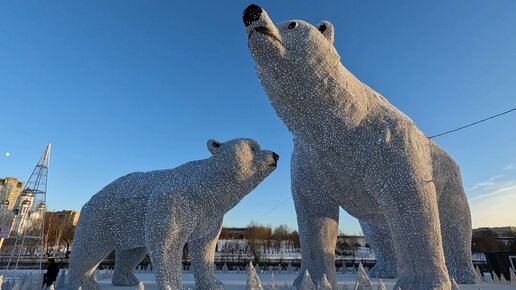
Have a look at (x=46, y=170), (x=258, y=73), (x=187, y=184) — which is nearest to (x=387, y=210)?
(x=258, y=73)

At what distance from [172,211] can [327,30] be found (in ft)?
8.58

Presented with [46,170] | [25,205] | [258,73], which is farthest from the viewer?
[25,205]

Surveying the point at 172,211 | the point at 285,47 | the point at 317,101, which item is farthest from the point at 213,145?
the point at 285,47

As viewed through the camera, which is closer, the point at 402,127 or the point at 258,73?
the point at 258,73

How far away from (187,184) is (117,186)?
115 centimetres

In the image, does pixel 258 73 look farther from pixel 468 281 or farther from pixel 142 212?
pixel 468 281

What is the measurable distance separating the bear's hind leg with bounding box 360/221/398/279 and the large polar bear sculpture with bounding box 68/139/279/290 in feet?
10.1

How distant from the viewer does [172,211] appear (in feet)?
13.3

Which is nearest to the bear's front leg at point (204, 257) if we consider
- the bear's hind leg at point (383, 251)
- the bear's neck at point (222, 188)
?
the bear's neck at point (222, 188)

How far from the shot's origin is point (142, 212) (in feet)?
14.4

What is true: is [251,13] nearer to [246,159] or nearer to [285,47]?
[285,47]

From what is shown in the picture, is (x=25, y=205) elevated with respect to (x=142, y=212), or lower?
elevated

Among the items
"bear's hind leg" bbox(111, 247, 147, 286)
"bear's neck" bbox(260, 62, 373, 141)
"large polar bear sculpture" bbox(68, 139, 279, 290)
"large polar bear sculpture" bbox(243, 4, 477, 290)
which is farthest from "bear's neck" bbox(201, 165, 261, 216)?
"bear's hind leg" bbox(111, 247, 147, 286)

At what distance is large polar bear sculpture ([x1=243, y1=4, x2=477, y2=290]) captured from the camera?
3.12 m
